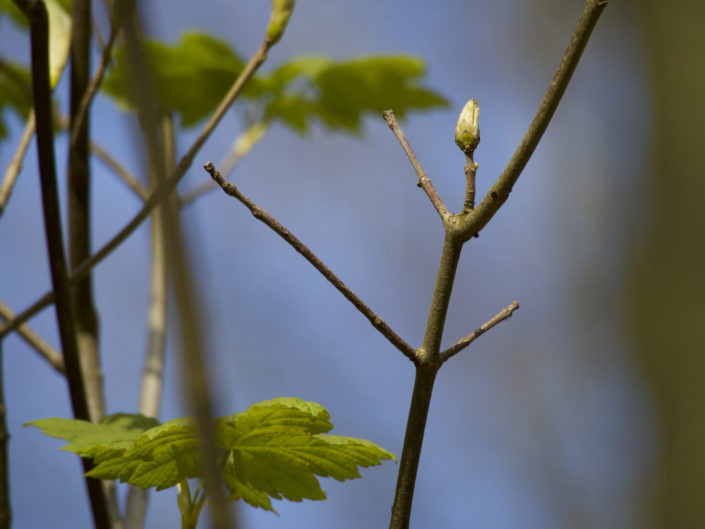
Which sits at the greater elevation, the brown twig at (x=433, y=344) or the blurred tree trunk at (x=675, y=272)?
the blurred tree trunk at (x=675, y=272)

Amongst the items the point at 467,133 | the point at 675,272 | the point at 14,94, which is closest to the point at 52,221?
the point at 467,133

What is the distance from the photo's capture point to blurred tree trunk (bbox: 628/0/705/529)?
1791 mm

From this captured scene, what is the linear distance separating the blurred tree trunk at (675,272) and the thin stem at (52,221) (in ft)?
5.29

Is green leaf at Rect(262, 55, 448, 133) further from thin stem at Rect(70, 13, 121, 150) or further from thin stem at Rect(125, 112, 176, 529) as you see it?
thin stem at Rect(70, 13, 121, 150)

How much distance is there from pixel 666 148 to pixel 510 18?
1.54 metres

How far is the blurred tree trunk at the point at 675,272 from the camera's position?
1791mm

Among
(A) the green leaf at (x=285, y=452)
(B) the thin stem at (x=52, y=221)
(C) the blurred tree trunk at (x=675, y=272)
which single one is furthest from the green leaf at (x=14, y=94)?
(C) the blurred tree trunk at (x=675, y=272)

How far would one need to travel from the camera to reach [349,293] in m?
0.28

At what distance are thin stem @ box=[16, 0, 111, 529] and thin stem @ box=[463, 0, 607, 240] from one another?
0.21 metres

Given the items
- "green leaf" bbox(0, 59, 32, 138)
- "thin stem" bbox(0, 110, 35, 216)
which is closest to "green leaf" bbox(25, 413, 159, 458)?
"thin stem" bbox(0, 110, 35, 216)

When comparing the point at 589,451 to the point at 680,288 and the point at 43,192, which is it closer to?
the point at 680,288

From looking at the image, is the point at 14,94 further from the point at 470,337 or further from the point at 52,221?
the point at 470,337

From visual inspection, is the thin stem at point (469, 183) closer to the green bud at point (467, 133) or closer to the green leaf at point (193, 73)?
the green bud at point (467, 133)

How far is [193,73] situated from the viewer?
0.87 meters
